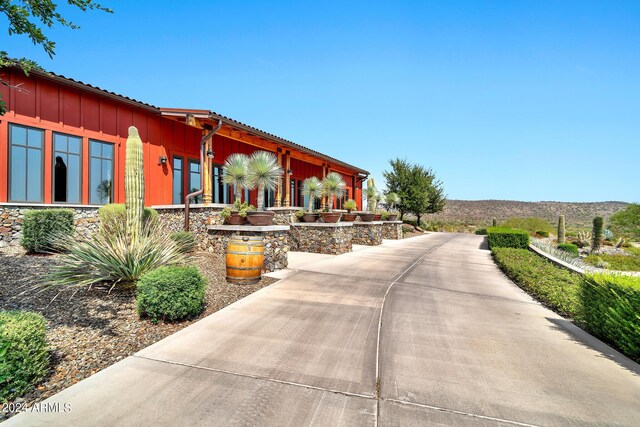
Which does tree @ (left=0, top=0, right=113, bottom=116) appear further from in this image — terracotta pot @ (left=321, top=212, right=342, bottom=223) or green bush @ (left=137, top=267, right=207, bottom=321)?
terracotta pot @ (left=321, top=212, right=342, bottom=223)

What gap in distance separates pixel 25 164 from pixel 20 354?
867 centimetres

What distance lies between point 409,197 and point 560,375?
89.3 ft

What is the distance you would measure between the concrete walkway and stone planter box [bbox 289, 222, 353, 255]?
6702 mm

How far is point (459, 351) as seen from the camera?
379 centimetres

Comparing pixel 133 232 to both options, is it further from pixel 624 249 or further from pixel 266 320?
pixel 624 249

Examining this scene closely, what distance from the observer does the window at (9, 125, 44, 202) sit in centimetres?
855

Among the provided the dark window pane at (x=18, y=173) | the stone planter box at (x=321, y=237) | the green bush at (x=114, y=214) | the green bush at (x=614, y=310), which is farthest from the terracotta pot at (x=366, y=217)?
the dark window pane at (x=18, y=173)

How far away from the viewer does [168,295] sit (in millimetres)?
4309

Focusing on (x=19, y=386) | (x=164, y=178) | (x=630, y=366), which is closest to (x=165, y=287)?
(x=19, y=386)

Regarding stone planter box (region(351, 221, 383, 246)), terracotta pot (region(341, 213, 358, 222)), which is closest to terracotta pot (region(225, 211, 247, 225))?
terracotta pot (region(341, 213, 358, 222))

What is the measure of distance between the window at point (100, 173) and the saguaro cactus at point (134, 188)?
4.33 meters

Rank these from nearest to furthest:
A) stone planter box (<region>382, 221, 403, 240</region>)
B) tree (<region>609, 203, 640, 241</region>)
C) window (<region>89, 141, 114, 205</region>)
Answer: window (<region>89, 141, 114, 205</region>) → tree (<region>609, 203, 640, 241</region>) → stone planter box (<region>382, 221, 403, 240</region>)

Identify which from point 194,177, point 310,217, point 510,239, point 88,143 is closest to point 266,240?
point 310,217

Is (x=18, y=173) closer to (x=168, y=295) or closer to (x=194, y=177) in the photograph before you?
(x=194, y=177)
